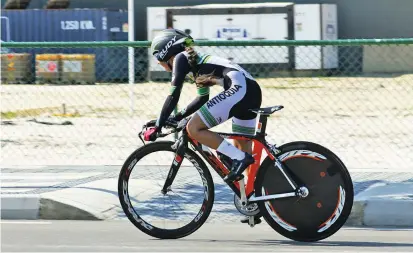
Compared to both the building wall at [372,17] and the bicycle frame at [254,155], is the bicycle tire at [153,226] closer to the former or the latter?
the bicycle frame at [254,155]

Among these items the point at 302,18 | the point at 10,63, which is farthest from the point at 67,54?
the point at 302,18

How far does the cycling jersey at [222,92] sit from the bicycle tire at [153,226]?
0.32 metres

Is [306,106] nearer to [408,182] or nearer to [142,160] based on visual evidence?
[408,182]

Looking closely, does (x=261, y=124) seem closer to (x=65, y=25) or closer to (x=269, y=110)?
(x=269, y=110)

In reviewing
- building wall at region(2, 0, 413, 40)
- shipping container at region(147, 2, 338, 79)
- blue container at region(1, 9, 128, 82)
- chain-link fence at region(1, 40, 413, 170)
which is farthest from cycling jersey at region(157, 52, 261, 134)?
building wall at region(2, 0, 413, 40)

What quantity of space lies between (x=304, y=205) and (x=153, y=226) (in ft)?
4.18

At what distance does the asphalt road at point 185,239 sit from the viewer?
26.9ft

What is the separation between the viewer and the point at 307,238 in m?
8.39

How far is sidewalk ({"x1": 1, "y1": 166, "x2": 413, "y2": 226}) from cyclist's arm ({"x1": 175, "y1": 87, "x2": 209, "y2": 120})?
0.81 m

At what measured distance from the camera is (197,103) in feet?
28.2

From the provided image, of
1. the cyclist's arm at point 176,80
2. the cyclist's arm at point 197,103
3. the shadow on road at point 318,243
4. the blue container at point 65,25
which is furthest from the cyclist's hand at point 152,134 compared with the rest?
the blue container at point 65,25

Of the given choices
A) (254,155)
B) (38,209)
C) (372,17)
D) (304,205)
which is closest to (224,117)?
(254,155)

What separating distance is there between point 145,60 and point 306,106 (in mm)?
3217

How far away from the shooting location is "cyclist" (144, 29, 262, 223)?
27.2ft
